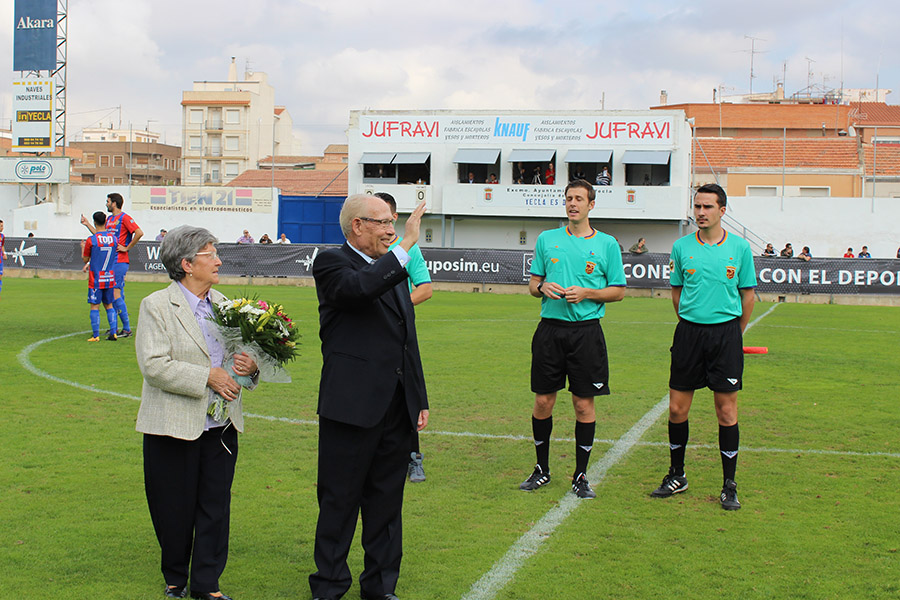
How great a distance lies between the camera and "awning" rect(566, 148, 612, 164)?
3975cm

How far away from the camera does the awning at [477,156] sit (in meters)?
40.5

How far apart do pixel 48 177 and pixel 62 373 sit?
123 feet

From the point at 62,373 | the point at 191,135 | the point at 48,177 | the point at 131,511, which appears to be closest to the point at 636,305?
the point at 62,373

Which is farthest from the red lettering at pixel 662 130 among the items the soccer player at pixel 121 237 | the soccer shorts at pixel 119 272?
the soccer shorts at pixel 119 272

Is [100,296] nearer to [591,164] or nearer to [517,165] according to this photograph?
[517,165]

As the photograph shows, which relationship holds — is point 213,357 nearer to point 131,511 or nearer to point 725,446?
point 131,511

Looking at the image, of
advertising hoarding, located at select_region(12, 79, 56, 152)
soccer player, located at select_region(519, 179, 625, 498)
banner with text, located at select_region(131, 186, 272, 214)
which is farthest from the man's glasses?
advertising hoarding, located at select_region(12, 79, 56, 152)

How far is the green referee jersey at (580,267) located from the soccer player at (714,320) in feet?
1.52

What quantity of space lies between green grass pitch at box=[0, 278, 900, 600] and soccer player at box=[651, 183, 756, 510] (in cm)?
49

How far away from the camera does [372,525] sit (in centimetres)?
431

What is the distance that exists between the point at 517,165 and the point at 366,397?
124 ft

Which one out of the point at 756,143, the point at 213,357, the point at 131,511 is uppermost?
the point at 756,143

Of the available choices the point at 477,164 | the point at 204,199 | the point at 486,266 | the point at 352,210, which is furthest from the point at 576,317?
the point at 204,199

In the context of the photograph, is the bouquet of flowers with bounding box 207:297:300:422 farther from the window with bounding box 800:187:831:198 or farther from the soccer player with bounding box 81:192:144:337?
the window with bounding box 800:187:831:198
